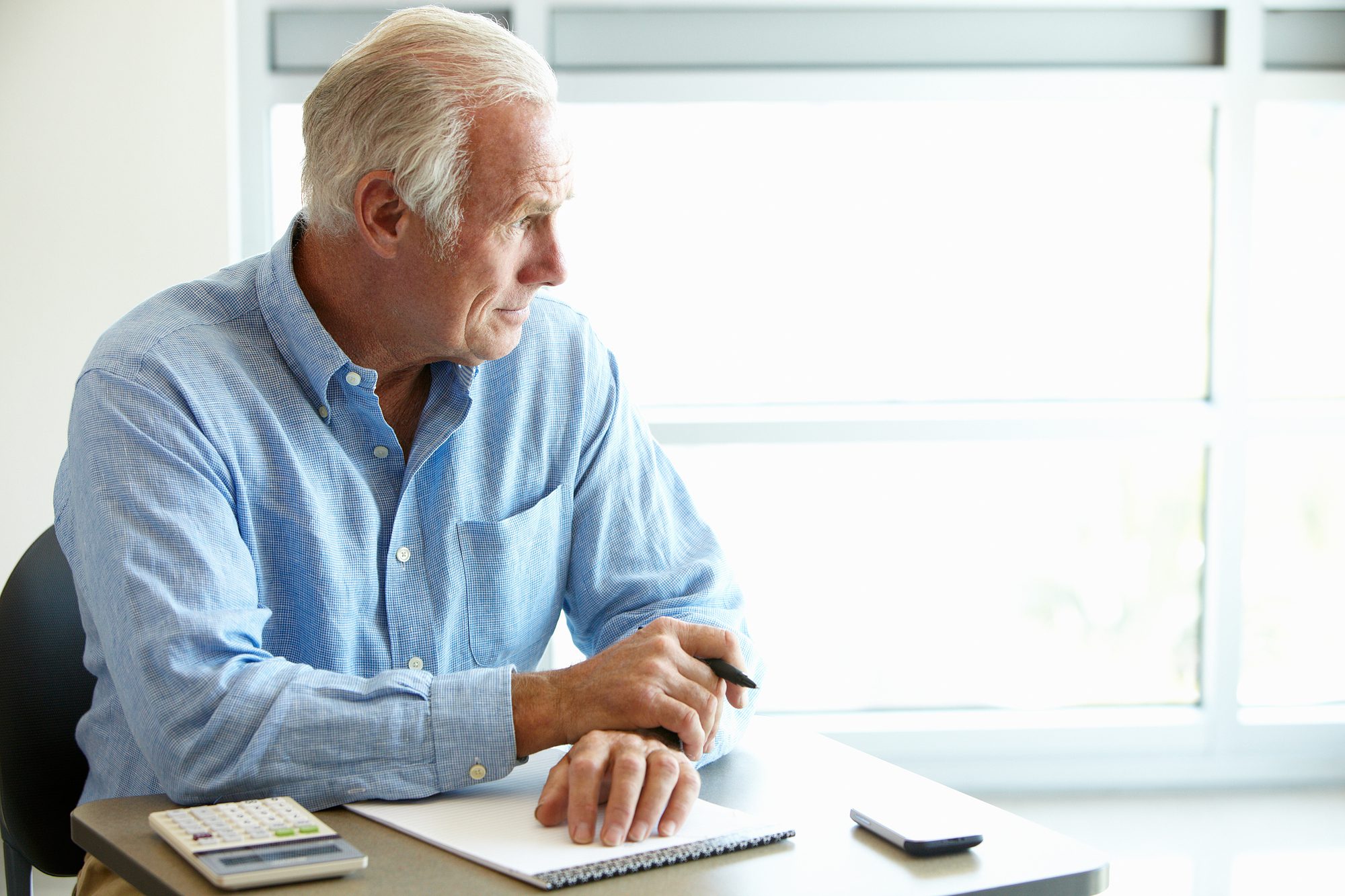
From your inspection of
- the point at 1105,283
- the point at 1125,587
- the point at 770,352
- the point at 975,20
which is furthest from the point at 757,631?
the point at 975,20

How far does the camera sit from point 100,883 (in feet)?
3.70

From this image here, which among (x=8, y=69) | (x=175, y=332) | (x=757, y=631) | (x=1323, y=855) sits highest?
(x=8, y=69)

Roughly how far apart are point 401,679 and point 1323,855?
7.19ft

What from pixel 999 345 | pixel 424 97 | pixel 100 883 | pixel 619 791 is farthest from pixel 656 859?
pixel 999 345

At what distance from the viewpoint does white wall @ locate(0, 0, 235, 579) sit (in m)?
2.35

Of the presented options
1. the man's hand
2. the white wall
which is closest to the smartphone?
the man's hand

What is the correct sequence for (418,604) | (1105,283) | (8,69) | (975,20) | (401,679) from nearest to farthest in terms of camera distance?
1. (401,679)
2. (418,604)
3. (8,69)
4. (975,20)
5. (1105,283)

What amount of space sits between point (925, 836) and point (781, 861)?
0.11 metres

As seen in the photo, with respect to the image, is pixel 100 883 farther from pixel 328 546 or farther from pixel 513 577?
pixel 513 577

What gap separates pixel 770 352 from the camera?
2863 millimetres

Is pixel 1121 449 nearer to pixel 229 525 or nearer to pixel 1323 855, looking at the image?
pixel 1323 855

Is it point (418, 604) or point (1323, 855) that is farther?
point (1323, 855)

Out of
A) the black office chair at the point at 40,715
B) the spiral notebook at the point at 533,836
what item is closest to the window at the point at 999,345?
the black office chair at the point at 40,715

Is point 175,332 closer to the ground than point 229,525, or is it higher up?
higher up
